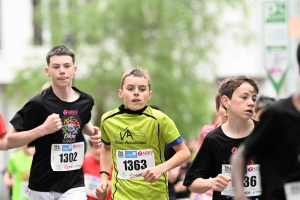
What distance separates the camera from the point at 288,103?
5.05 m

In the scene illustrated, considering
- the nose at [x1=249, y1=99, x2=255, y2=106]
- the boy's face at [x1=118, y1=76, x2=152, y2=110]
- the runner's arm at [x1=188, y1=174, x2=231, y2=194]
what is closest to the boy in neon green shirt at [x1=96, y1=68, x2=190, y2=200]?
the boy's face at [x1=118, y1=76, x2=152, y2=110]

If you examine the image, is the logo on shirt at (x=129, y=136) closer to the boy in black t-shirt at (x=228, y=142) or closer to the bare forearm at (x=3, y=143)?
the boy in black t-shirt at (x=228, y=142)

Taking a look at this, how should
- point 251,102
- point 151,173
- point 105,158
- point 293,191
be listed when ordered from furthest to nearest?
point 105,158, point 151,173, point 251,102, point 293,191

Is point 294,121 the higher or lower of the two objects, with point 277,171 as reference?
higher

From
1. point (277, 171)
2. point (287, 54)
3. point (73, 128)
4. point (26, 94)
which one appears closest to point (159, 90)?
point (26, 94)

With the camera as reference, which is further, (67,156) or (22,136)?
(67,156)

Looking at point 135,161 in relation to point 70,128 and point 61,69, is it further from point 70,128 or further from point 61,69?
point 61,69

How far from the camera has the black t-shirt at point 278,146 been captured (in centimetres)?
504

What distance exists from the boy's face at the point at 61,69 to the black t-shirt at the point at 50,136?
0.50ft

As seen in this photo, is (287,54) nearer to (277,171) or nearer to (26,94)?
(277,171)

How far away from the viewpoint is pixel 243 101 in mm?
6742

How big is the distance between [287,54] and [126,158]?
694 cm

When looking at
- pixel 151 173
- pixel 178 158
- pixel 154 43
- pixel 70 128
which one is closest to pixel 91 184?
pixel 70 128

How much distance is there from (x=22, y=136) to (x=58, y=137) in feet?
1.65
